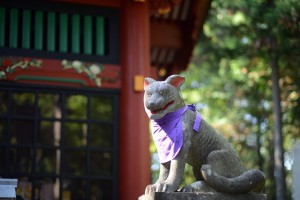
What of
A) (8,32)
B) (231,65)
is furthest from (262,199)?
(231,65)

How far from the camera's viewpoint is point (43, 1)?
9.09m

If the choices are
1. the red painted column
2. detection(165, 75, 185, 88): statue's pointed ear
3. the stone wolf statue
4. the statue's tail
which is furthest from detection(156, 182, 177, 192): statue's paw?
the red painted column

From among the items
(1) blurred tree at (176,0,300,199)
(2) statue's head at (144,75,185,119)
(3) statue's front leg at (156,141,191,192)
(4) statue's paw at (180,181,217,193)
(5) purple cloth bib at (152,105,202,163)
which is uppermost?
(1) blurred tree at (176,0,300,199)

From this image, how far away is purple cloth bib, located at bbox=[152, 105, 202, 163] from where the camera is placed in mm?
5156

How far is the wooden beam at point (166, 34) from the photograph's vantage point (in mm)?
11438

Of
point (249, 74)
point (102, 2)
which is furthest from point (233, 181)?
point (249, 74)

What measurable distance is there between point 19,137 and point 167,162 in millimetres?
6175

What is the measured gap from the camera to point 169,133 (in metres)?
5.21

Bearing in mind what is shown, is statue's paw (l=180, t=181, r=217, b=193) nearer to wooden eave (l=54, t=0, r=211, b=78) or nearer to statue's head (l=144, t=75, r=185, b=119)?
statue's head (l=144, t=75, r=185, b=119)

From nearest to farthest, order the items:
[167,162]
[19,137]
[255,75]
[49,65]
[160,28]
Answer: [167,162] → [49,65] → [19,137] → [160,28] → [255,75]

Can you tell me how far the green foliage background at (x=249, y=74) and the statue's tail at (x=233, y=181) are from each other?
651 centimetres

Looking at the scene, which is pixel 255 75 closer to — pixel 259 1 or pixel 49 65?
pixel 259 1

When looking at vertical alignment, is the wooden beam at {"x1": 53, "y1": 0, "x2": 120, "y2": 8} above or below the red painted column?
above

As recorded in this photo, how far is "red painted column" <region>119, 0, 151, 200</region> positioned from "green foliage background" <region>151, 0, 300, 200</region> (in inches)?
133
